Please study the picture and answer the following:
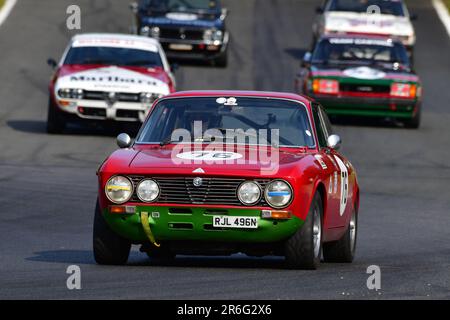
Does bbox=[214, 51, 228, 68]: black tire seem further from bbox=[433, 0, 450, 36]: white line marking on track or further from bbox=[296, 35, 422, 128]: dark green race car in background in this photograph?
bbox=[433, 0, 450, 36]: white line marking on track

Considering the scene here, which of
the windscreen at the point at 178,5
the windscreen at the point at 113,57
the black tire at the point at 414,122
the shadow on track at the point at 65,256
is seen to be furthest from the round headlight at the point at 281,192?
→ the windscreen at the point at 178,5

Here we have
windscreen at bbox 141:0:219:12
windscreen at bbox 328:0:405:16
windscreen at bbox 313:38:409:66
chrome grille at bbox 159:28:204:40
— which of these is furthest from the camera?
windscreen at bbox 328:0:405:16

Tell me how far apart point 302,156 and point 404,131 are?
46.1 ft

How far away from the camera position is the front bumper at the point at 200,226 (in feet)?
33.6

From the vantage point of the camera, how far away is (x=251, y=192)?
10.3m

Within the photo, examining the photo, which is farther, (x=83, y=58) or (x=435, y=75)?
(x=435, y=75)

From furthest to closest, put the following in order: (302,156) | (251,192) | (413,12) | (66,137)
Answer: (413,12), (66,137), (302,156), (251,192)

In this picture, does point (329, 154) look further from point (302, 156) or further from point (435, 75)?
point (435, 75)

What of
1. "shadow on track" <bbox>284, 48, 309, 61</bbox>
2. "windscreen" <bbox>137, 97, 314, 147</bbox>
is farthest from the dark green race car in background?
"windscreen" <bbox>137, 97, 314, 147</bbox>

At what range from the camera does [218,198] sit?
10.3 m

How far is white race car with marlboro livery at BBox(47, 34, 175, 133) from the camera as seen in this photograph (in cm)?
2189

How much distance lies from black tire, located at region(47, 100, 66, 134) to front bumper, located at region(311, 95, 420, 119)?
14.1 ft

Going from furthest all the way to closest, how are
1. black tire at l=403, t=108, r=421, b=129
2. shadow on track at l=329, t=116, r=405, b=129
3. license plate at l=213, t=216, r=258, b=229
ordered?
shadow on track at l=329, t=116, r=405, b=129, black tire at l=403, t=108, r=421, b=129, license plate at l=213, t=216, r=258, b=229

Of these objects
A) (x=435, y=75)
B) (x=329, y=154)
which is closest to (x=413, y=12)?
(x=435, y=75)
